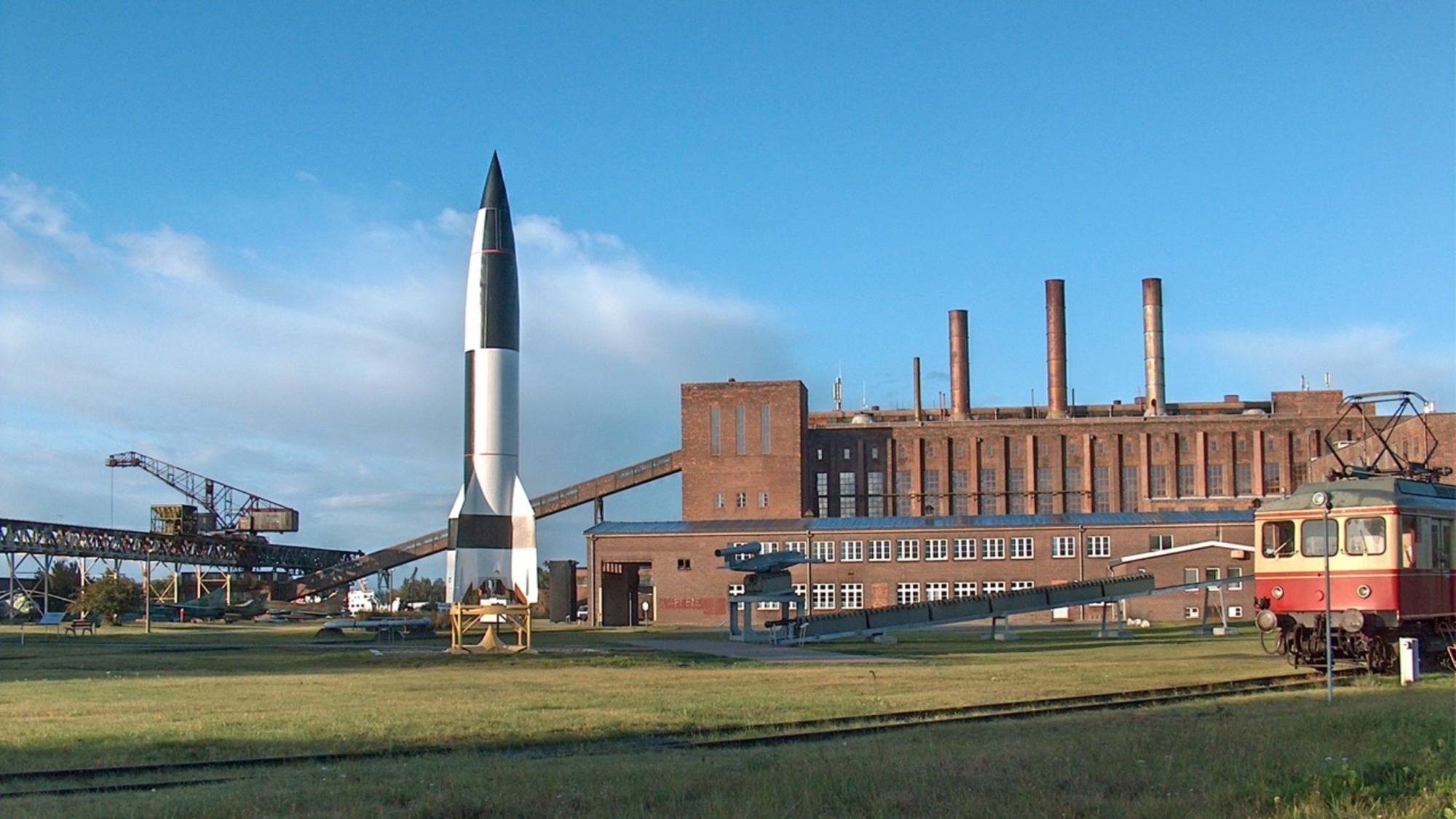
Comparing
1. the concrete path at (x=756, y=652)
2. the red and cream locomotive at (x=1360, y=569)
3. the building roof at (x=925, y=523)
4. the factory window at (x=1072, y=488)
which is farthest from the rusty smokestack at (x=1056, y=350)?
the red and cream locomotive at (x=1360, y=569)

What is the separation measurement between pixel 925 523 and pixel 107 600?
4548 cm

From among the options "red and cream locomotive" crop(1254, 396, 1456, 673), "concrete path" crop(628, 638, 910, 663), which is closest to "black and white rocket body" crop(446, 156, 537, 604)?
"concrete path" crop(628, 638, 910, 663)

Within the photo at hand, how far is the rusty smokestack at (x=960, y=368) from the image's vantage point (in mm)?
94812

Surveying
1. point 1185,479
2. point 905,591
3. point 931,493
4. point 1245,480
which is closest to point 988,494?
point 931,493

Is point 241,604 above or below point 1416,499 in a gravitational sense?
below

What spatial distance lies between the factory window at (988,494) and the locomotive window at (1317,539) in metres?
70.1

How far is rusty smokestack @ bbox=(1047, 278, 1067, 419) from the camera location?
9244 cm

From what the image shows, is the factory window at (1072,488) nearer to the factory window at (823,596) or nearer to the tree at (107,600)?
the factory window at (823,596)

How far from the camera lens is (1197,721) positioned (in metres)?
17.0

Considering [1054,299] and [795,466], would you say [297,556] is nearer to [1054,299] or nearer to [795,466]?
[795,466]

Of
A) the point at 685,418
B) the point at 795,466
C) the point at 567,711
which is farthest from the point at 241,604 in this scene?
the point at 567,711

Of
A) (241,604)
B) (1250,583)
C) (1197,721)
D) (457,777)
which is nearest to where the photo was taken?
(457,777)

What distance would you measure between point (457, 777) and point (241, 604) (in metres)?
86.1

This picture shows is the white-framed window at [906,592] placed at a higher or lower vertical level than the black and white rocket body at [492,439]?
lower
